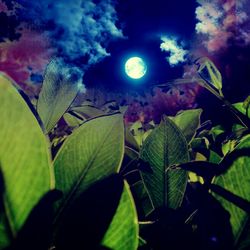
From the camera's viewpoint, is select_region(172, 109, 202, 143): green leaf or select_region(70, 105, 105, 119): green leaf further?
select_region(70, 105, 105, 119): green leaf

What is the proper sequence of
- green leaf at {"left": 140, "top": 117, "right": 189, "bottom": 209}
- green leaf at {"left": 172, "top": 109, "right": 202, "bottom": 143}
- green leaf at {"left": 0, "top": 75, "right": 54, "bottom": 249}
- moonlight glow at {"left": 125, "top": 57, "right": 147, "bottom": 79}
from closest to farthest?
green leaf at {"left": 0, "top": 75, "right": 54, "bottom": 249}
green leaf at {"left": 140, "top": 117, "right": 189, "bottom": 209}
green leaf at {"left": 172, "top": 109, "right": 202, "bottom": 143}
moonlight glow at {"left": 125, "top": 57, "right": 147, "bottom": 79}

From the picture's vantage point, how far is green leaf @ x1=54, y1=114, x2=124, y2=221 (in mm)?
360

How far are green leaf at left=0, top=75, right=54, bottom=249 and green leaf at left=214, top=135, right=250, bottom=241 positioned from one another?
0.75 feet

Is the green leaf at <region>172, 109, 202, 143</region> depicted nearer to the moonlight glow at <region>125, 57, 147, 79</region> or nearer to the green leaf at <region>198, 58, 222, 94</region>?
the green leaf at <region>198, 58, 222, 94</region>

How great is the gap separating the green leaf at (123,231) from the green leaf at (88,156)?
52 millimetres

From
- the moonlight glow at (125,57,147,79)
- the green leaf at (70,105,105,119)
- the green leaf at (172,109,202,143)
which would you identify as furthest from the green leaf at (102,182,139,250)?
the moonlight glow at (125,57,147,79)

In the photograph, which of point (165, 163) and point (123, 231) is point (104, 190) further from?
point (165, 163)

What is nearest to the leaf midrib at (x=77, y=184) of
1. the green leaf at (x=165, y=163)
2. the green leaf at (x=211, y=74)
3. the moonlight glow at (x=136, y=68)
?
the green leaf at (x=165, y=163)

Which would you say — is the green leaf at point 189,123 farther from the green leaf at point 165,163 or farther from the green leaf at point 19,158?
the green leaf at point 19,158

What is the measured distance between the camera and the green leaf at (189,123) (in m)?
0.75

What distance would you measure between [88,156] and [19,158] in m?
0.10

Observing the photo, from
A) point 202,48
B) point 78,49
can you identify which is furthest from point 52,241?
point 78,49

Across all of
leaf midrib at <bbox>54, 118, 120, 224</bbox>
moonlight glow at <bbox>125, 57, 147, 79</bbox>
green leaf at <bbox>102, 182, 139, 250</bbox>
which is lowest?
green leaf at <bbox>102, 182, 139, 250</bbox>

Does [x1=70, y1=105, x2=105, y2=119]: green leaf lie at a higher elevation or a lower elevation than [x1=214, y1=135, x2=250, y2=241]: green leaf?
higher
